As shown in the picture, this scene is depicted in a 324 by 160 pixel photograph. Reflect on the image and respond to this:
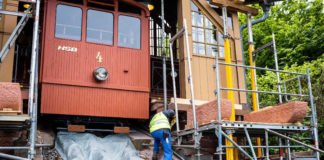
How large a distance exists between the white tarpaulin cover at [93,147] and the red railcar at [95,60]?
0.65 meters

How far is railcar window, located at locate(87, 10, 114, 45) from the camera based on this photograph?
9.96 metres

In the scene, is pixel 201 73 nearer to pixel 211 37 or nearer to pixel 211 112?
pixel 211 37

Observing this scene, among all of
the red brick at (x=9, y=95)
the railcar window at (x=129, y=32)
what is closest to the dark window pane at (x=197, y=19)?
the railcar window at (x=129, y=32)

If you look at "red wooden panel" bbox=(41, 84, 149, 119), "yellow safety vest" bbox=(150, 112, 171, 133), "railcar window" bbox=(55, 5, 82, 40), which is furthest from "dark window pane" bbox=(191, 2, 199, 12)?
"yellow safety vest" bbox=(150, 112, 171, 133)

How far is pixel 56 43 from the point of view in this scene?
943 cm

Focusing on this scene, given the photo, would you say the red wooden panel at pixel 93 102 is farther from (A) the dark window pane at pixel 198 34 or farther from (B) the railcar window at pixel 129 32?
(A) the dark window pane at pixel 198 34

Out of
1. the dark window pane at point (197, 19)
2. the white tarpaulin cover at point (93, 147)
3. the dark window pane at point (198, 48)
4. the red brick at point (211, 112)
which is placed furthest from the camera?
the dark window pane at point (197, 19)

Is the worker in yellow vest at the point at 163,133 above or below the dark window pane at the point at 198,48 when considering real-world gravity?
below

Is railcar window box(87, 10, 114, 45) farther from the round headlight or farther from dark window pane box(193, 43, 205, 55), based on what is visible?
dark window pane box(193, 43, 205, 55)

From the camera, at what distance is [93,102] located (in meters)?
9.56

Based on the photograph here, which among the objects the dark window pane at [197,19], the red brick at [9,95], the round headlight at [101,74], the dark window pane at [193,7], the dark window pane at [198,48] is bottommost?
the red brick at [9,95]

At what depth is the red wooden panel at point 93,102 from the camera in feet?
30.0

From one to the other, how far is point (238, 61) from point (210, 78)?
1.16 m

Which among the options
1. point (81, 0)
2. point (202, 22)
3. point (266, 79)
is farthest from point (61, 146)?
point (266, 79)
